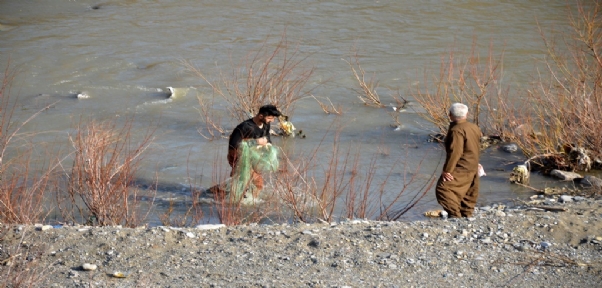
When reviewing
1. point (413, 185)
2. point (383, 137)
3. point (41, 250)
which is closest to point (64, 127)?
point (383, 137)

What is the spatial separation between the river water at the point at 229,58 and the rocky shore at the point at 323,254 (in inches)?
89.9

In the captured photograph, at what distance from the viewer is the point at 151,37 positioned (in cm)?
1647

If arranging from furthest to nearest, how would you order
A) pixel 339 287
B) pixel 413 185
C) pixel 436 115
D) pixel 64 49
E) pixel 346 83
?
pixel 64 49
pixel 346 83
pixel 436 115
pixel 413 185
pixel 339 287

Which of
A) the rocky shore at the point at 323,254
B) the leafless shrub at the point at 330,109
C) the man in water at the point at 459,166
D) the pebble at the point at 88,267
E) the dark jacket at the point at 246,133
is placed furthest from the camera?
the leafless shrub at the point at 330,109

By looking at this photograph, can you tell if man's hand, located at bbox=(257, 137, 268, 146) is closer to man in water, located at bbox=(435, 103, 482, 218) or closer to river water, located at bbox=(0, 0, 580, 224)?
river water, located at bbox=(0, 0, 580, 224)

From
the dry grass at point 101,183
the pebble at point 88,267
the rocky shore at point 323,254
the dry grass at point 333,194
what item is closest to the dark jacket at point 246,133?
the dry grass at point 333,194

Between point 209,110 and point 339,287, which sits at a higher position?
point 339,287

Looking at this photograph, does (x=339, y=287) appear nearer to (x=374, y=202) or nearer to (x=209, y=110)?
(x=374, y=202)

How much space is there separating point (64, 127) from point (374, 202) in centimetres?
503

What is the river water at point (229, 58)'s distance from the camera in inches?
390

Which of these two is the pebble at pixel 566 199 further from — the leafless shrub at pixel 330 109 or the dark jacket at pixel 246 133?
the leafless shrub at pixel 330 109

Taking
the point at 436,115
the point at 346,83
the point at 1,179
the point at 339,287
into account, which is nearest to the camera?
the point at 339,287

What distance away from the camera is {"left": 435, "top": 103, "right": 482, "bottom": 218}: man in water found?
6.00 metres

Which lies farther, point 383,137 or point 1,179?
point 383,137
